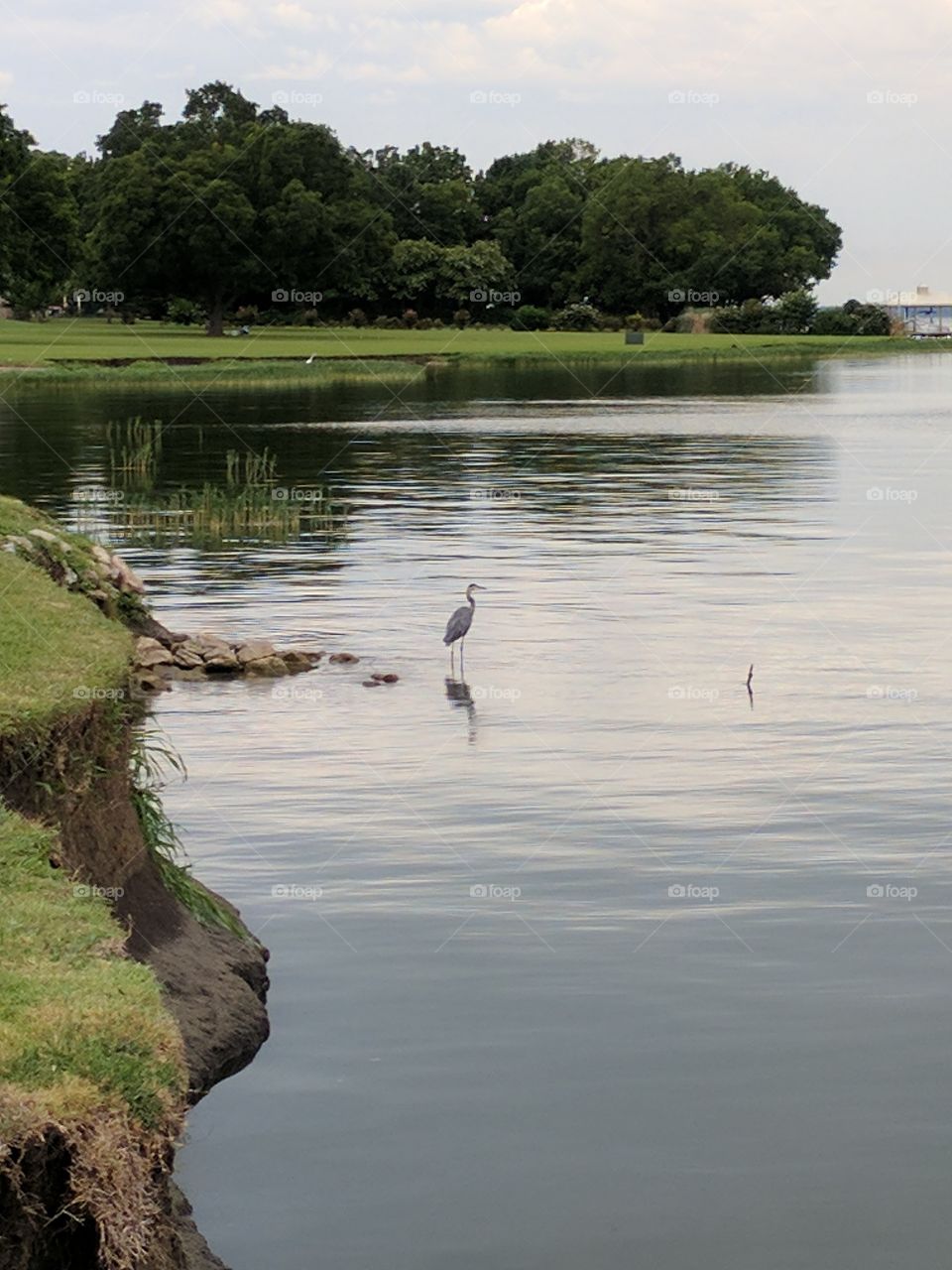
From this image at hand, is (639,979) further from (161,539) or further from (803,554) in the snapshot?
(161,539)

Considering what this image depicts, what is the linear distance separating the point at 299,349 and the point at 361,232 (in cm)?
2485

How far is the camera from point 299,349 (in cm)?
11312

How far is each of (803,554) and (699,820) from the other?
19314 mm

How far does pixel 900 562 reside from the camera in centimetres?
3462

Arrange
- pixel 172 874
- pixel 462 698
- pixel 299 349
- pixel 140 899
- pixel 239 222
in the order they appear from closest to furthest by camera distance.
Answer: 1. pixel 140 899
2. pixel 172 874
3. pixel 462 698
4. pixel 299 349
5. pixel 239 222

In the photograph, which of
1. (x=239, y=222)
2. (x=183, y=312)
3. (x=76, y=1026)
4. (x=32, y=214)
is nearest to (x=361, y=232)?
(x=239, y=222)

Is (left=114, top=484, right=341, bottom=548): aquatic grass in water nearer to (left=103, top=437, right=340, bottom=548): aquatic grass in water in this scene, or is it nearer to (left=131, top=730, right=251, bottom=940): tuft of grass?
(left=103, top=437, right=340, bottom=548): aquatic grass in water

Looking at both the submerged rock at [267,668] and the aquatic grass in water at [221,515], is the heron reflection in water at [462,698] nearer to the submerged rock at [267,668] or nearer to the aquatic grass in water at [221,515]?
the submerged rock at [267,668]

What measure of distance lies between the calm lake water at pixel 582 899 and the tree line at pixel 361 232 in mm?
67312

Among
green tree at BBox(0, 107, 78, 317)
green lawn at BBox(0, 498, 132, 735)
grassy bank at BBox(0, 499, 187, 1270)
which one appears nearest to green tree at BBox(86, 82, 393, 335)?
green tree at BBox(0, 107, 78, 317)

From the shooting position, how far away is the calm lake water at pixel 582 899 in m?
9.77

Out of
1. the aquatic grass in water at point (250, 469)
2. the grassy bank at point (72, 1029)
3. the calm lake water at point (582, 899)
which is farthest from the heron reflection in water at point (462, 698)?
the aquatic grass in water at point (250, 469)

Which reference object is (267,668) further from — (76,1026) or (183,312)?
(183,312)

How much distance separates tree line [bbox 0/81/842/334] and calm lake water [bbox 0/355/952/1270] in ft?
221
